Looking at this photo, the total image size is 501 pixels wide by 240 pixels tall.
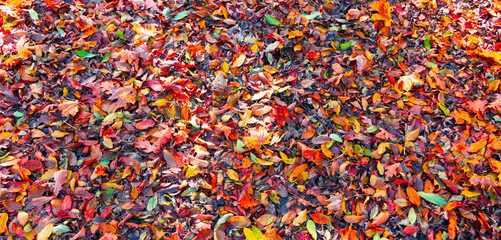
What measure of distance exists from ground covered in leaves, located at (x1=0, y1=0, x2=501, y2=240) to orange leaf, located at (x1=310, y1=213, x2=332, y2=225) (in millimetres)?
10

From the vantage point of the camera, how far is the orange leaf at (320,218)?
159 cm

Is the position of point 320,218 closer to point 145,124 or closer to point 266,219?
point 266,219

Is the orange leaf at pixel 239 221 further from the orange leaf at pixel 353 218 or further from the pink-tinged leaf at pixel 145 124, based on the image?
the pink-tinged leaf at pixel 145 124

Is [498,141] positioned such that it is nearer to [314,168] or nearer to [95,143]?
[314,168]

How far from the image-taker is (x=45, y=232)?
1523 mm

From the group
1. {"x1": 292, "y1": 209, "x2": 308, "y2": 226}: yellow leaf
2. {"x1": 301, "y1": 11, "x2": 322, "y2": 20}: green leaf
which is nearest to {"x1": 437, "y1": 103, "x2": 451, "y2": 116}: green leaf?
{"x1": 301, "y1": 11, "x2": 322, "y2": 20}: green leaf

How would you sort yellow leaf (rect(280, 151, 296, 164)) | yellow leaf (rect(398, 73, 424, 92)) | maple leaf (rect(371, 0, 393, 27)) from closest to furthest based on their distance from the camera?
yellow leaf (rect(280, 151, 296, 164)) → yellow leaf (rect(398, 73, 424, 92)) → maple leaf (rect(371, 0, 393, 27))

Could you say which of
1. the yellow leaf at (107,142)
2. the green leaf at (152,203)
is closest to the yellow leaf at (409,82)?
the green leaf at (152,203)

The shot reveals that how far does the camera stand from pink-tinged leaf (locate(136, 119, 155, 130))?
1.78 meters

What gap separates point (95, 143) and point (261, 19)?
1.38m

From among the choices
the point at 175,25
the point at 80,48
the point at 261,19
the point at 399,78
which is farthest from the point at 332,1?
the point at 80,48

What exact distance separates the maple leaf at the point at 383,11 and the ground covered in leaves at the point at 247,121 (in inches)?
0.8

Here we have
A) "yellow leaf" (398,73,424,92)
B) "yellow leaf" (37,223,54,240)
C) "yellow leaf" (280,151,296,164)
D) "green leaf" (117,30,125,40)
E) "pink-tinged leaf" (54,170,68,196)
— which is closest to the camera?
"yellow leaf" (37,223,54,240)

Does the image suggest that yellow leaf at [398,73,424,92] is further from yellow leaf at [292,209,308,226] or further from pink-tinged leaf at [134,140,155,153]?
pink-tinged leaf at [134,140,155,153]
